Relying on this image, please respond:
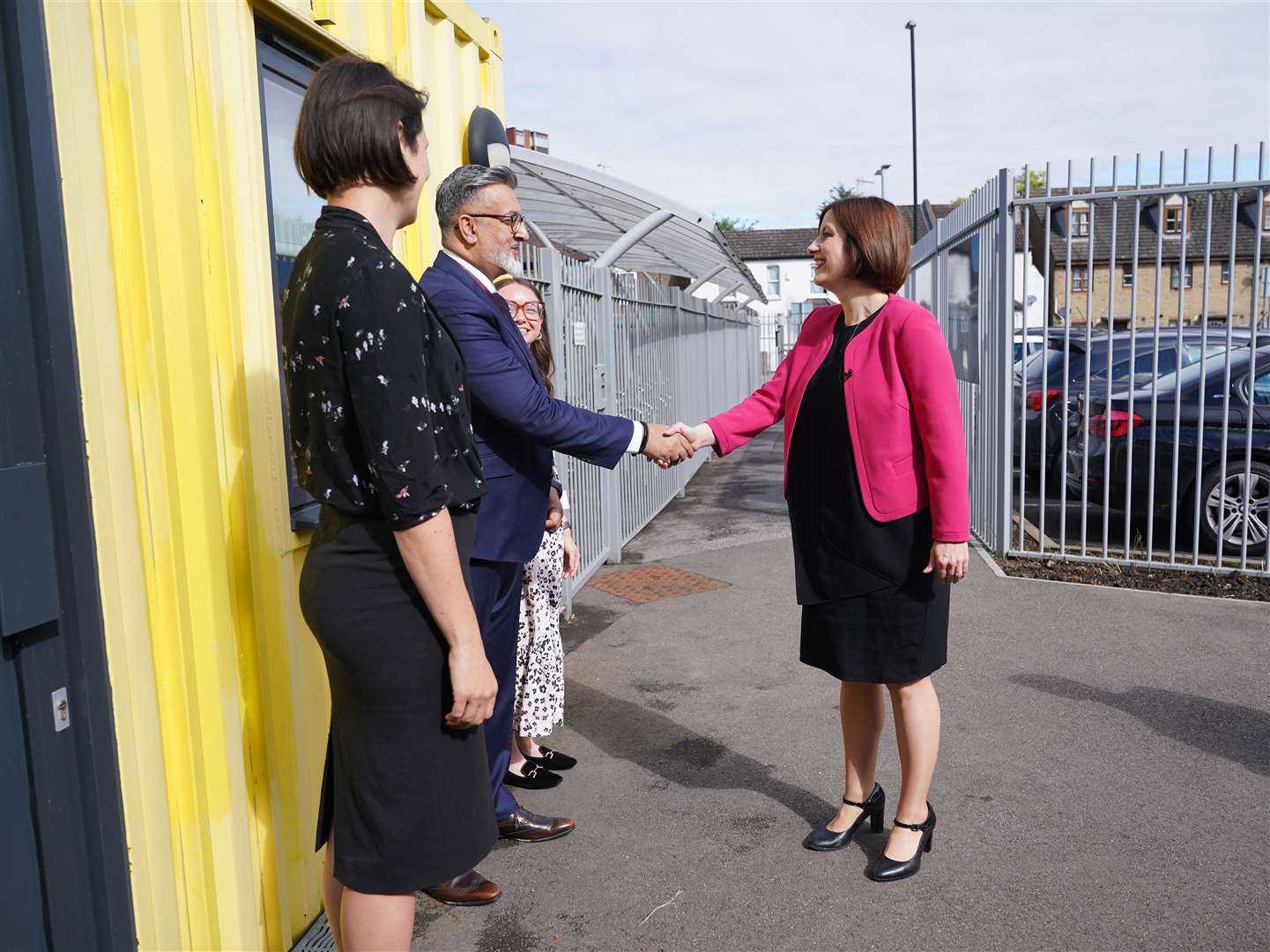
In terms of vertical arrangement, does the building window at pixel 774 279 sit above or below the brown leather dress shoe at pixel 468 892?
above

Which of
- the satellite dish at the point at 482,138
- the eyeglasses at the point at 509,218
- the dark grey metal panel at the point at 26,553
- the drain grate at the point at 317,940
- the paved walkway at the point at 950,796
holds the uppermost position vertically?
the satellite dish at the point at 482,138

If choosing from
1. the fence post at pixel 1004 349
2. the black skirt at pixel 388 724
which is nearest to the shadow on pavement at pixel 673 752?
the black skirt at pixel 388 724

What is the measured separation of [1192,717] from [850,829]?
2002 mm

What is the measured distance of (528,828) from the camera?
354 centimetres

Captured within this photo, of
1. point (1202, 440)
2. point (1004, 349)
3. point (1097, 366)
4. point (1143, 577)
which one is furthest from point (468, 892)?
point (1097, 366)

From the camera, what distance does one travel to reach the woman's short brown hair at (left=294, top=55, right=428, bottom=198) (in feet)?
6.39

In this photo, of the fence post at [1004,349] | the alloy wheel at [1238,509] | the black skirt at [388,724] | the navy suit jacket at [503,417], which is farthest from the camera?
the alloy wheel at [1238,509]

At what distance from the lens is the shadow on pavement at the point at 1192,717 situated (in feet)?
13.4

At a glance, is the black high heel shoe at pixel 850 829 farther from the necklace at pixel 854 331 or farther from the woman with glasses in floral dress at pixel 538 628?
the necklace at pixel 854 331

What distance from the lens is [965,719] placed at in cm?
453

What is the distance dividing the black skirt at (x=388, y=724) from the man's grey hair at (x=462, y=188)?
3.99 ft

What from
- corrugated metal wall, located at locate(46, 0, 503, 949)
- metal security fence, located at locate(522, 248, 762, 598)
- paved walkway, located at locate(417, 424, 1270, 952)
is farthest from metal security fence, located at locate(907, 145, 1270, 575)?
corrugated metal wall, located at locate(46, 0, 503, 949)

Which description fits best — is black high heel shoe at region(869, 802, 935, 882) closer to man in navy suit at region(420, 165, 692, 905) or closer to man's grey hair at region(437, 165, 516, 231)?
man in navy suit at region(420, 165, 692, 905)

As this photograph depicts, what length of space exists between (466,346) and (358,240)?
2.90ft
